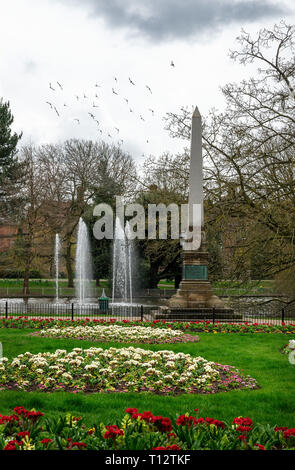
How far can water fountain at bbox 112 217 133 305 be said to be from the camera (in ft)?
121

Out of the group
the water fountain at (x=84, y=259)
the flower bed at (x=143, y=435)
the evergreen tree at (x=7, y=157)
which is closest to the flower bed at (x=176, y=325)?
the flower bed at (x=143, y=435)

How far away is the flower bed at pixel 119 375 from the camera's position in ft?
25.4

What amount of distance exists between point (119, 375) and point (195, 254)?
490 inches

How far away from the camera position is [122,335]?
13516 mm

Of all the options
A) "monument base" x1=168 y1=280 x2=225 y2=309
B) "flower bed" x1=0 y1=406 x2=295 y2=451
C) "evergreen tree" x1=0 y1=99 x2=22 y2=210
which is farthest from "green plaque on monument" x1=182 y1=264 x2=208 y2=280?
"evergreen tree" x1=0 y1=99 x2=22 y2=210

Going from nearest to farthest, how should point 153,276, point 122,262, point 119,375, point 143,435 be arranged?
1. point 143,435
2. point 119,375
3. point 122,262
4. point 153,276

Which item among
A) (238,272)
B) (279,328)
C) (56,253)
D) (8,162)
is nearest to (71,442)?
(238,272)

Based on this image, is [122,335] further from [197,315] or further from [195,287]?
[195,287]

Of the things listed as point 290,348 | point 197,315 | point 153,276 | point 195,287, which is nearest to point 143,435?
point 290,348

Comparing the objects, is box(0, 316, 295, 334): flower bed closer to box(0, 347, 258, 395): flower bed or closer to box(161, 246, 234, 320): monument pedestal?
box(161, 246, 234, 320): monument pedestal

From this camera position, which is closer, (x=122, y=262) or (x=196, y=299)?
(x=196, y=299)

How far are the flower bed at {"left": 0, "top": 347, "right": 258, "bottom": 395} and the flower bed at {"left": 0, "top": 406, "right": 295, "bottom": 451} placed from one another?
285cm

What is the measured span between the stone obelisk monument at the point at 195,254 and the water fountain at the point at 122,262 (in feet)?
53.1

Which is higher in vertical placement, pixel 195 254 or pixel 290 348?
pixel 195 254
